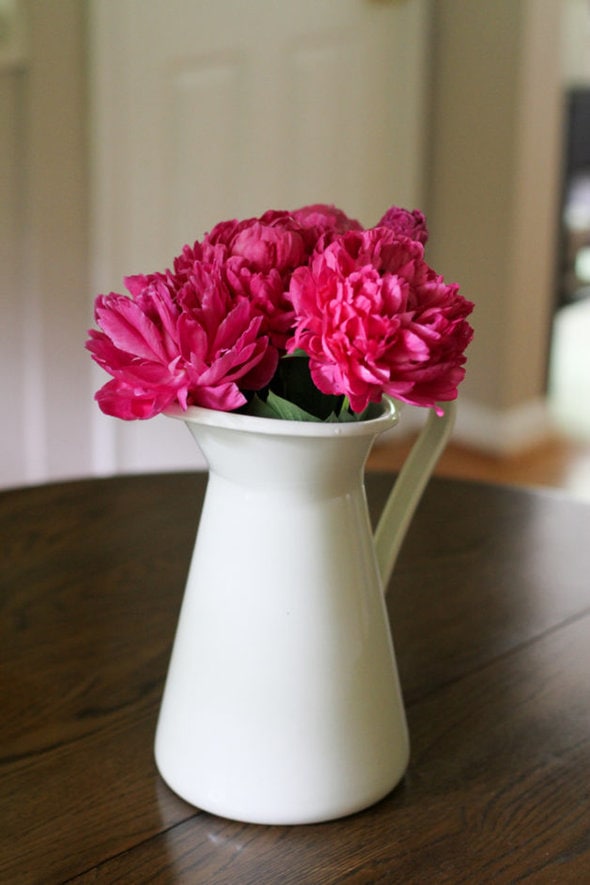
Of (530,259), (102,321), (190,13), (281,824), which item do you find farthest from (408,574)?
(530,259)

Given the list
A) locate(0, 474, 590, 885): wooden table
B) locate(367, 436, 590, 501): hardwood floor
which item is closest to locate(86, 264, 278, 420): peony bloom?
locate(0, 474, 590, 885): wooden table

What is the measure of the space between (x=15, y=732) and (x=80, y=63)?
1.93m

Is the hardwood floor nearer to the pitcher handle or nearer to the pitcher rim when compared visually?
the pitcher handle

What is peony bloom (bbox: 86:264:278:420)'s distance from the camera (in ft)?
1.74

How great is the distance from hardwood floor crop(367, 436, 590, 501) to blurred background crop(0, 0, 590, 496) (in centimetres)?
1

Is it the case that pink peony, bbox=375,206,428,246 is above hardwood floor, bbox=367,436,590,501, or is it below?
above

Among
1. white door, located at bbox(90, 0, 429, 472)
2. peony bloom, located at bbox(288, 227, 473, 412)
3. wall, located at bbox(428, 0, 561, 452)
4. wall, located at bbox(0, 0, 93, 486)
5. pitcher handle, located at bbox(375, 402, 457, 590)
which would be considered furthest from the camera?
wall, located at bbox(428, 0, 561, 452)

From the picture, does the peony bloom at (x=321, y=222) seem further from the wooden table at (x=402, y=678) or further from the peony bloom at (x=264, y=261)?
the wooden table at (x=402, y=678)

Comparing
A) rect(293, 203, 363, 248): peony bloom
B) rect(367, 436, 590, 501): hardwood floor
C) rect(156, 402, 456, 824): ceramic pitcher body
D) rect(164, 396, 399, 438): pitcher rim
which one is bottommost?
rect(367, 436, 590, 501): hardwood floor

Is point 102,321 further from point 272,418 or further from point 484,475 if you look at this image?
point 484,475

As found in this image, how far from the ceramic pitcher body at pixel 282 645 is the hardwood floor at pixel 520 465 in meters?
2.43

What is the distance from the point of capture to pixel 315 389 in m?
0.58

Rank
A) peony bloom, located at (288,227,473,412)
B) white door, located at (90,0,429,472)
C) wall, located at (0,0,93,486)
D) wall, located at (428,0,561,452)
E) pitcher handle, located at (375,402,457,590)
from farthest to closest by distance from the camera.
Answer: wall, located at (428,0,561,452), white door, located at (90,0,429,472), wall, located at (0,0,93,486), pitcher handle, located at (375,402,457,590), peony bloom, located at (288,227,473,412)

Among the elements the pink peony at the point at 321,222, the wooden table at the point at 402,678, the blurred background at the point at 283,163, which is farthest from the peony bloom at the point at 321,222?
the blurred background at the point at 283,163
